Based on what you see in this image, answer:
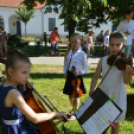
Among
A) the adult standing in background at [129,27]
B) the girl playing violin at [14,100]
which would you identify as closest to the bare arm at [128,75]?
the girl playing violin at [14,100]

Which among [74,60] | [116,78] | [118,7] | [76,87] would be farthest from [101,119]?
[118,7]

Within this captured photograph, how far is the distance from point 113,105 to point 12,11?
31.3 meters

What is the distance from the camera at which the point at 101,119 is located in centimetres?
145

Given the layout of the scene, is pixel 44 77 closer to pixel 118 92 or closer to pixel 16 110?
pixel 118 92

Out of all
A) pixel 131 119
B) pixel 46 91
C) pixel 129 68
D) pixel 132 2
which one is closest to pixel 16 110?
pixel 129 68

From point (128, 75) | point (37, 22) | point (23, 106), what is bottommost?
point (23, 106)

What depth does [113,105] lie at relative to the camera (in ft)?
4.62

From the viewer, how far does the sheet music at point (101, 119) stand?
1408 mm

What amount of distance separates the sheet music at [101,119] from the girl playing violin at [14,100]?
0.90 feet

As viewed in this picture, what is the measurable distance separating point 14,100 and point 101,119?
0.75m

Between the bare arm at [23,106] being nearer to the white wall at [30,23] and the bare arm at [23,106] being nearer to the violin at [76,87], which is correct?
the violin at [76,87]

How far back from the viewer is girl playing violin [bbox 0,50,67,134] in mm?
1343

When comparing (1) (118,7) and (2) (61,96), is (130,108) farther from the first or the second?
(1) (118,7)

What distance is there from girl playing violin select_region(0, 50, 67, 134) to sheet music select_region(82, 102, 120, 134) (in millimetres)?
275
